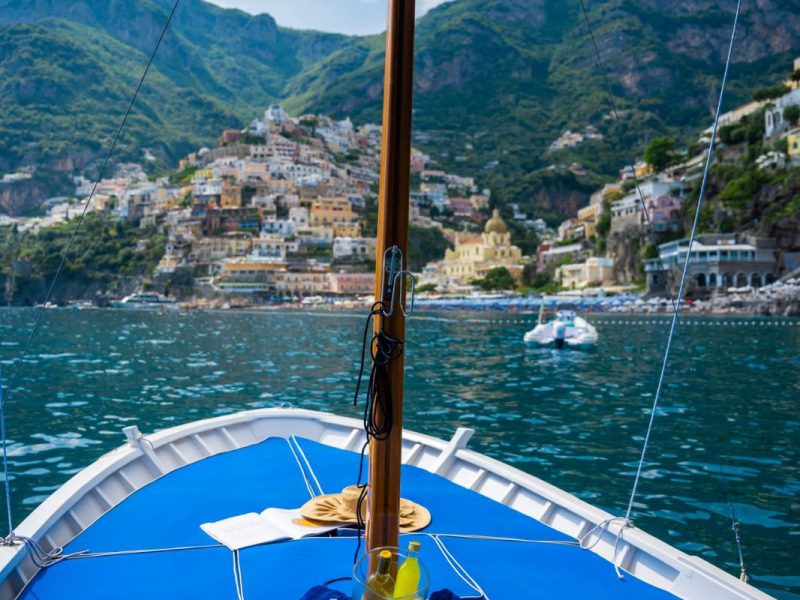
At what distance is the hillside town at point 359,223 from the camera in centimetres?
6500

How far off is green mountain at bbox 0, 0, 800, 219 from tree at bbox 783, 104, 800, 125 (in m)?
50.6

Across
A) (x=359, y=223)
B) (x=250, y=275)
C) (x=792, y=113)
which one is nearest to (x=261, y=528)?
(x=792, y=113)

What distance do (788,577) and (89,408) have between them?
10.7m

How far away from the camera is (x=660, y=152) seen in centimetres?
8519

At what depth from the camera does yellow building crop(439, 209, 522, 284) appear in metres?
92.2

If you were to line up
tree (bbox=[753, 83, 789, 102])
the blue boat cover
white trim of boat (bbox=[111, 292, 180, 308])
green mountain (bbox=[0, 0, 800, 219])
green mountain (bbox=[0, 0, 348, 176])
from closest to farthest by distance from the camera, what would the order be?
the blue boat cover
tree (bbox=[753, 83, 789, 102])
white trim of boat (bbox=[111, 292, 180, 308])
green mountain (bbox=[0, 0, 348, 176])
green mountain (bbox=[0, 0, 800, 219])

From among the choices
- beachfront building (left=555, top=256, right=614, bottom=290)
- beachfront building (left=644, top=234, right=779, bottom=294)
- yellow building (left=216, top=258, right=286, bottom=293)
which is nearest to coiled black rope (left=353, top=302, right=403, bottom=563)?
beachfront building (left=644, top=234, right=779, bottom=294)

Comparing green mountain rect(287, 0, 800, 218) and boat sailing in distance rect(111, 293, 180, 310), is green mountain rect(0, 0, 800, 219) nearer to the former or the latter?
green mountain rect(287, 0, 800, 218)

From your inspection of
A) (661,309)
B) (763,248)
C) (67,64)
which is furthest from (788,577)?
(67,64)

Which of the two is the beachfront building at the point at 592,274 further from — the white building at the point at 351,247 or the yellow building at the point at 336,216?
the yellow building at the point at 336,216

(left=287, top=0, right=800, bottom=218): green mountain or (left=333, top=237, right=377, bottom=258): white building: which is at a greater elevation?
(left=287, top=0, right=800, bottom=218): green mountain

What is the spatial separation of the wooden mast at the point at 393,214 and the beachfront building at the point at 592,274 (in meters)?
74.4

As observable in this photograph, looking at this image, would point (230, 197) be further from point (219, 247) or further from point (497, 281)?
point (497, 281)

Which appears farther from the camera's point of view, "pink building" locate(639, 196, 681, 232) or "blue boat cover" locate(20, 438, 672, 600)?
"pink building" locate(639, 196, 681, 232)
